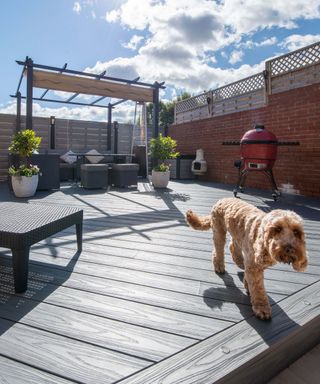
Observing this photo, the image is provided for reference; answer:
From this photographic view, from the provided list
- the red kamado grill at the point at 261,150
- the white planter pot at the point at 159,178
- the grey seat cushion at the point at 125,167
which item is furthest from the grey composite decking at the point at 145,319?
the grey seat cushion at the point at 125,167

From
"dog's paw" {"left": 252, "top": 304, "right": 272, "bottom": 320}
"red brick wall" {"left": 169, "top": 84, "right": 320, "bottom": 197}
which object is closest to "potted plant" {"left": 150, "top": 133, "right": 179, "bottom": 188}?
"red brick wall" {"left": 169, "top": 84, "right": 320, "bottom": 197}

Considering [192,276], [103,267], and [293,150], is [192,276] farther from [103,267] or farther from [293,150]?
[293,150]

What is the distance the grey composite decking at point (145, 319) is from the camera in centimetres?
104

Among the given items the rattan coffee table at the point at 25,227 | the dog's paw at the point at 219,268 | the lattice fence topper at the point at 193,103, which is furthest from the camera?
the lattice fence topper at the point at 193,103

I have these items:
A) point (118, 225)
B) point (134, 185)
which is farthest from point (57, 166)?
point (118, 225)

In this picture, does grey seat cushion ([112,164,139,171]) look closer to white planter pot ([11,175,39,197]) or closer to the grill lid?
white planter pot ([11,175,39,197])

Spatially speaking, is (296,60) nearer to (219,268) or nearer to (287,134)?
(287,134)

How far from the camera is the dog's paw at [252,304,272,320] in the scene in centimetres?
134

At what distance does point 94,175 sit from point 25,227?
4.71m

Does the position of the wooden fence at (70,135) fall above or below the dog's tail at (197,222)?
above

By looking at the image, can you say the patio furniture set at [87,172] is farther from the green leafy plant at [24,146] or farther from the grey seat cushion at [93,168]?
the green leafy plant at [24,146]

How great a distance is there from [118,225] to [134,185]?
3.79 m

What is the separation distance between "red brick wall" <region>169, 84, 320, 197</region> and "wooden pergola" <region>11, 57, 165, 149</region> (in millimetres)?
1908

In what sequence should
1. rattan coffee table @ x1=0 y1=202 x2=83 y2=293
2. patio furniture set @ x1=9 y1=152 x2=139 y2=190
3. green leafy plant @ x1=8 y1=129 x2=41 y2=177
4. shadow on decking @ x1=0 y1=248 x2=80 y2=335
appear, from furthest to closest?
patio furniture set @ x1=9 y1=152 x2=139 y2=190
green leafy plant @ x1=8 y1=129 x2=41 y2=177
rattan coffee table @ x1=0 y1=202 x2=83 y2=293
shadow on decking @ x1=0 y1=248 x2=80 y2=335
